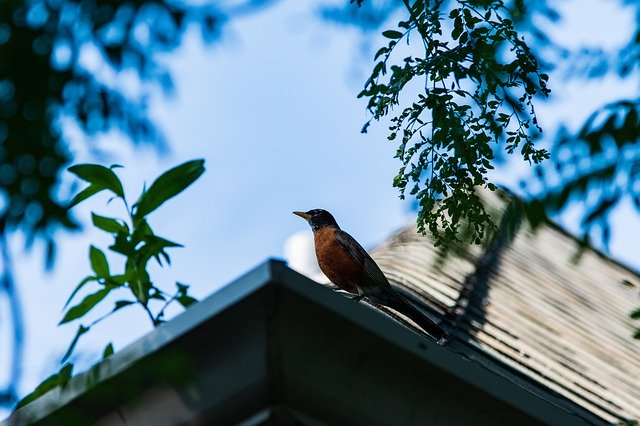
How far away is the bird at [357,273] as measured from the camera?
4316 millimetres

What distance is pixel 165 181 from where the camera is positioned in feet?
9.07

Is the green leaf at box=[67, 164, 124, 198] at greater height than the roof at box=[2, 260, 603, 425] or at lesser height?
greater

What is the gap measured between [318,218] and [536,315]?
156 centimetres

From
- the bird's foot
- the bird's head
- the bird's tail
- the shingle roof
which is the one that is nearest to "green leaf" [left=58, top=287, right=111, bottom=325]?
the shingle roof

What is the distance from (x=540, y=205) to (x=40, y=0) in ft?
3.28

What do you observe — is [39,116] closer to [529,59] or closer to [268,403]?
[268,403]

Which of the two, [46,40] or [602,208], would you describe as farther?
[602,208]

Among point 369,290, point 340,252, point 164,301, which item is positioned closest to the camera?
point 164,301

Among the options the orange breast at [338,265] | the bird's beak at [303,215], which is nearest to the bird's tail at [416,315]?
the orange breast at [338,265]

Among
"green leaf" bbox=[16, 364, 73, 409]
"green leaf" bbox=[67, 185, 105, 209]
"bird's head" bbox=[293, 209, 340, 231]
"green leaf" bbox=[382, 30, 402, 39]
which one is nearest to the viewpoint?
"green leaf" bbox=[16, 364, 73, 409]

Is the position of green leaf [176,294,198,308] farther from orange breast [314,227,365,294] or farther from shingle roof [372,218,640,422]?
orange breast [314,227,365,294]

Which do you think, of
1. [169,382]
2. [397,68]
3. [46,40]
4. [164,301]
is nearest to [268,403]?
[169,382]

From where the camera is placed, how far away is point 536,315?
5.46 meters

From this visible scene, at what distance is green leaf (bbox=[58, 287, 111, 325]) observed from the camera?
2.68 m
